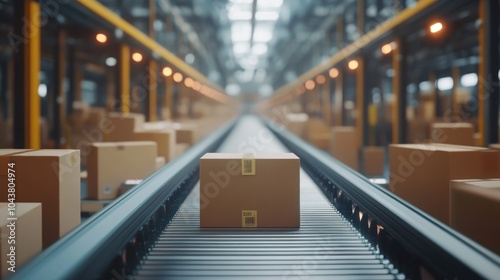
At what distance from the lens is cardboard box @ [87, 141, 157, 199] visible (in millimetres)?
4506

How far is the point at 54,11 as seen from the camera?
198 inches

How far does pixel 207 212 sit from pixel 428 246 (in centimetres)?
142

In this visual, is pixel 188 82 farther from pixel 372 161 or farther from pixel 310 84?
pixel 372 161

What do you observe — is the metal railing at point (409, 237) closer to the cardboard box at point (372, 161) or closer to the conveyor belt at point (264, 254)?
the conveyor belt at point (264, 254)

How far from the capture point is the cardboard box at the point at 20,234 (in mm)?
1837

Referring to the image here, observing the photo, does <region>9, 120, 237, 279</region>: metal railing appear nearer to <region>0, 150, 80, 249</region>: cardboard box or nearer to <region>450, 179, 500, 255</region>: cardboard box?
<region>0, 150, 80, 249</region>: cardboard box

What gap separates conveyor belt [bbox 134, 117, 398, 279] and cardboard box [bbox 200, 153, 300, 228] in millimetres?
88

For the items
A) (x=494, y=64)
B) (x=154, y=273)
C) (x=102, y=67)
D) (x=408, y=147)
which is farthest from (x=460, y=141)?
(x=102, y=67)

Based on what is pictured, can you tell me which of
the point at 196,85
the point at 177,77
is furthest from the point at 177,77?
the point at 196,85

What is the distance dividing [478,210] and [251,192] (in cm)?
129

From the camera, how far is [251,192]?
291cm

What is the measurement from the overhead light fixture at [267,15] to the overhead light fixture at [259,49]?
516 cm

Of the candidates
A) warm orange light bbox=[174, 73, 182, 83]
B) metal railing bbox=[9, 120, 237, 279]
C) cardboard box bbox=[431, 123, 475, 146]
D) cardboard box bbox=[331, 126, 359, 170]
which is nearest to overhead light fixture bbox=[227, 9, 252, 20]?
warm orange light bbox=[174, 73, 182, 83]

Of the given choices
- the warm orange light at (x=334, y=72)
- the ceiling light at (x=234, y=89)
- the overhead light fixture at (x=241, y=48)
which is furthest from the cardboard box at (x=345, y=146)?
the ceiling light at (x=234, y=89)
